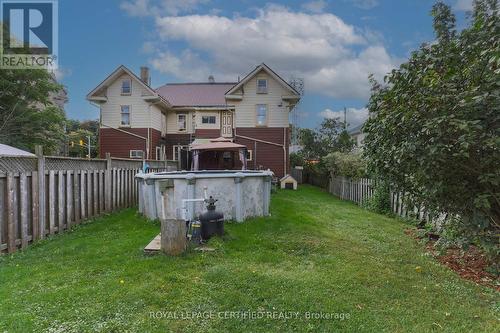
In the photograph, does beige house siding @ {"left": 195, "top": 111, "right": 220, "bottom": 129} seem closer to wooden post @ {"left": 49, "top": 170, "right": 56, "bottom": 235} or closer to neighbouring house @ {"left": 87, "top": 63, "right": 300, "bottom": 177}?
neighbouring house @ {"left": 87, "top": 63, "right": 300, "bottom": 177}

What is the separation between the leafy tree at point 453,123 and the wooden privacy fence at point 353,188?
8120 millimetres

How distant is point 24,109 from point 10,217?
18.2 meters

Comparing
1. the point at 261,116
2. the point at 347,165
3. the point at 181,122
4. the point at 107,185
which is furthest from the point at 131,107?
the point at 107,185

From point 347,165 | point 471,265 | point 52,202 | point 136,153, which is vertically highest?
point 136,153

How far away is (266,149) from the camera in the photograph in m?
22.6

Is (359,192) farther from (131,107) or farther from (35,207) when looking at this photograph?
(131,107)

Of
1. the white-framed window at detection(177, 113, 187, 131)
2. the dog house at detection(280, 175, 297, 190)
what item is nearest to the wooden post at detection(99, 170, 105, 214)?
the dog house at detection(280, 175, 297, 190)

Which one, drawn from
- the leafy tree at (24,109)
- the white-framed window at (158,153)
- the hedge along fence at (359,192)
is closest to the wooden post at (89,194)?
the hedge along fence at (359,192)

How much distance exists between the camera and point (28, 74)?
1995cm

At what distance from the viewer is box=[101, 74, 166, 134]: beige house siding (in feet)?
74.7

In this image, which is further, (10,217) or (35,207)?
(35,207)

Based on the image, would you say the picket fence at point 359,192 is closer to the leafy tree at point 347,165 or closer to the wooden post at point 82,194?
the leafy tree at point 347,165

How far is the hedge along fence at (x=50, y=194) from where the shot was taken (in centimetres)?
532

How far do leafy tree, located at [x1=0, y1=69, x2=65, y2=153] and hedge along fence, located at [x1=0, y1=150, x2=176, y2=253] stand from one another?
1430 cm
